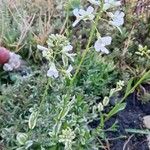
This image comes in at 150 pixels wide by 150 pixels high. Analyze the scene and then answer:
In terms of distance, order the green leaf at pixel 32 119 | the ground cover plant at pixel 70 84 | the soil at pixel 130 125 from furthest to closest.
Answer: the soil at pixel 130 125 < the ground cover plant at pixel 70 84 < the green leaf at pixel 32 119

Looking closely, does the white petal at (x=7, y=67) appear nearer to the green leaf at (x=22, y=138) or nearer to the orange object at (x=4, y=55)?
the orange object at (x=4, y=55)

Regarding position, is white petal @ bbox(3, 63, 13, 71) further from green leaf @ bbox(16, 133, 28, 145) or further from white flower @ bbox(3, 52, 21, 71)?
green leaf @ bbox(16, 133, 28, 145)

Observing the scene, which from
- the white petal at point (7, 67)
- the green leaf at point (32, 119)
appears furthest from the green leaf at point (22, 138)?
the white petal at point (7, 67)

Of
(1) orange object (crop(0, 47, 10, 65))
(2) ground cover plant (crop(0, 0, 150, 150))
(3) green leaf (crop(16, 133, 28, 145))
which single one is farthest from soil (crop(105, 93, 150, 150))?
(1) orange object (crop(0, 47, 10, 65))

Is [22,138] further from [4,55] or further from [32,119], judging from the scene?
[4,55]

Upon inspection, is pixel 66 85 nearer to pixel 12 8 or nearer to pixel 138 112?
pixel 138 112

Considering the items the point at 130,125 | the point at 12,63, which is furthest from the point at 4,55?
the point at 130,125

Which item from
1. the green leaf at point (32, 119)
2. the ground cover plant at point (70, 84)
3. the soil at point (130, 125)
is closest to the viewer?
the green leaf at point (32, 119)
